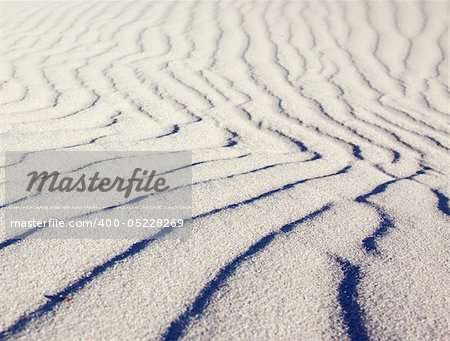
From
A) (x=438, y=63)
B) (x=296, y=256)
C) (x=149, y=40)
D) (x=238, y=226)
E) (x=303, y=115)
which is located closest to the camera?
(x=296, y=256)

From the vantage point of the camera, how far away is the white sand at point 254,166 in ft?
4.59

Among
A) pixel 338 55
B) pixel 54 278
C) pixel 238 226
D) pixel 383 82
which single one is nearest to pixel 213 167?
pixel 238 226

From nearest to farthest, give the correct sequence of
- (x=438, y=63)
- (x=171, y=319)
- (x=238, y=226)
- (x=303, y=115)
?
1. (x=171, y=319)
2. (x=238, y=226)
3. (x=303, y=115)
4. (x=438, y=63)

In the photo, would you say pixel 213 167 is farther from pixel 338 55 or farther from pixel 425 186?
pixel 338 55

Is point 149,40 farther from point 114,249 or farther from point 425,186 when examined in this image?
point 114,249

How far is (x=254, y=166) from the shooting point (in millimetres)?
2482

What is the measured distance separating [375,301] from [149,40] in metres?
4.33

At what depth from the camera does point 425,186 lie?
7.85 feet

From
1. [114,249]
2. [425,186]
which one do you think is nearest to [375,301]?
[114,249]

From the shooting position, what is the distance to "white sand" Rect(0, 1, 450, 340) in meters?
1.40

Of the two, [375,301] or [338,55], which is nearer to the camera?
[375,301]

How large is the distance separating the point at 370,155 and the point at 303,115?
73cm

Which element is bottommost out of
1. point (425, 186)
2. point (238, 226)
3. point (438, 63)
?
point (438, 63)

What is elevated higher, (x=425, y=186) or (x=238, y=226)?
(x=238, y=226)
